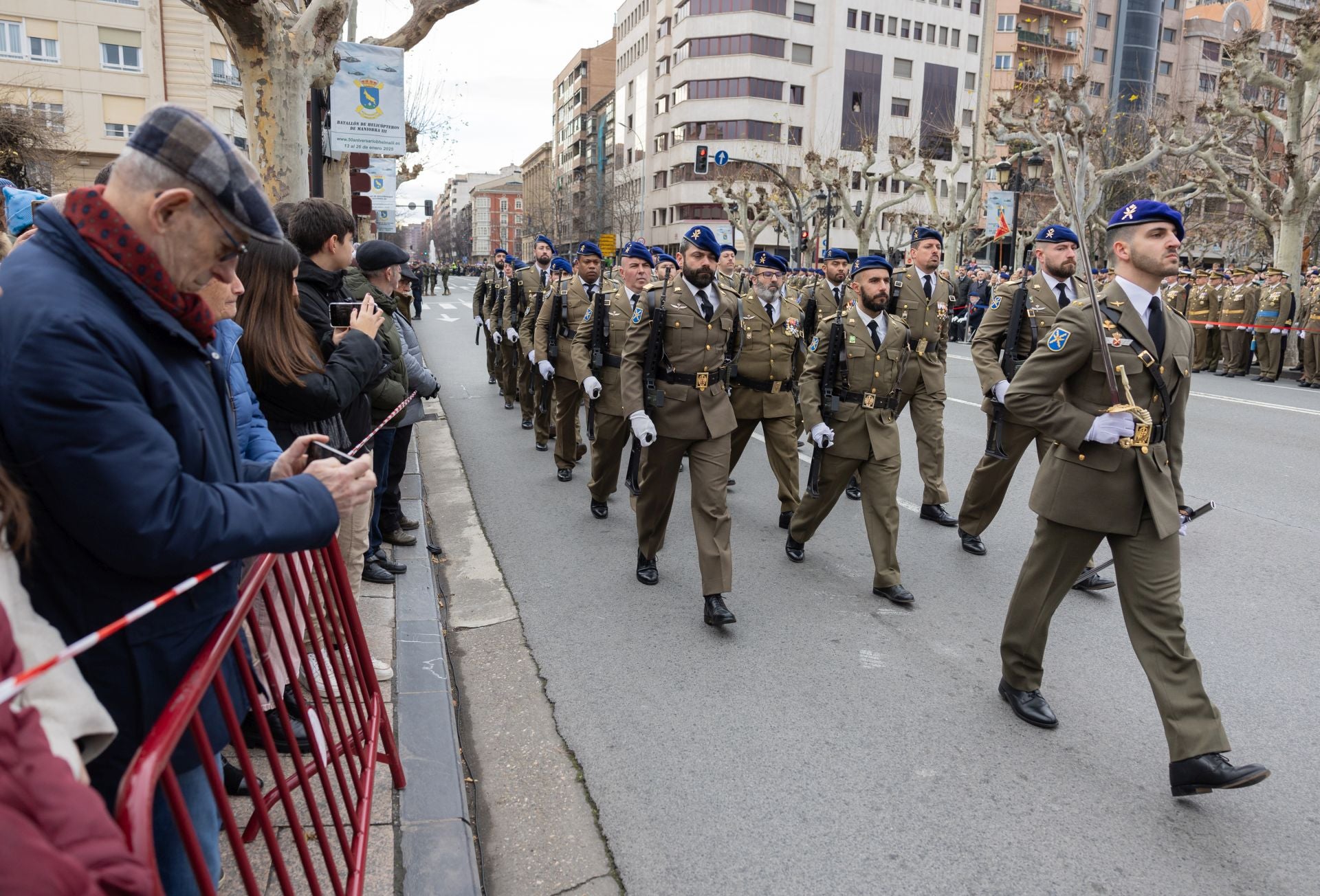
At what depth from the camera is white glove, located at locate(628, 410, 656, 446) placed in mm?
5160

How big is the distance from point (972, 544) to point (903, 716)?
2.60 metres

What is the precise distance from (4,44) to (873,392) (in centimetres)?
4792

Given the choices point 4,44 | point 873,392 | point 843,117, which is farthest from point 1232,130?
point 4,44

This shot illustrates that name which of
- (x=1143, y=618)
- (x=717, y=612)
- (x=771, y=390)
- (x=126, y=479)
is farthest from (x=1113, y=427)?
(x=771, y=390)

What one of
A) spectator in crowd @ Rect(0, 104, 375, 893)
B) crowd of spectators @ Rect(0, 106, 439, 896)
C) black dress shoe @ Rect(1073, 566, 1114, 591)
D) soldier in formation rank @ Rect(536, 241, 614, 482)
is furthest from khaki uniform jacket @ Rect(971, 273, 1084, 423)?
spectator in crowd @ Rect(0, 104, 375, 893)

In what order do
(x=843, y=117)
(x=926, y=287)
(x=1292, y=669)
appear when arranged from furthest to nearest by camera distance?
(x=843, y=117)
(x=926, y=287)
(x=1292, y=669)

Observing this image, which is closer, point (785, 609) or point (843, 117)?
point (785, 609)

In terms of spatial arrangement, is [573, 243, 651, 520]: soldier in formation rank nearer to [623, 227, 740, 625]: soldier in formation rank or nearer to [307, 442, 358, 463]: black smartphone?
[623, 227, 740, 625]: soldier in formation rank

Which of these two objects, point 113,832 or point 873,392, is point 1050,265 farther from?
point 113,832

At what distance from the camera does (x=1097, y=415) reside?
369 cm

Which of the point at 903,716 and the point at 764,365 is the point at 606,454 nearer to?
the point at 764,365

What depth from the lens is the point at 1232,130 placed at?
29.4m

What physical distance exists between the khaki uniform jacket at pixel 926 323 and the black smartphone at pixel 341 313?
179 inches

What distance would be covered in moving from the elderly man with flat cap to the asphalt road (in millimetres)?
314
